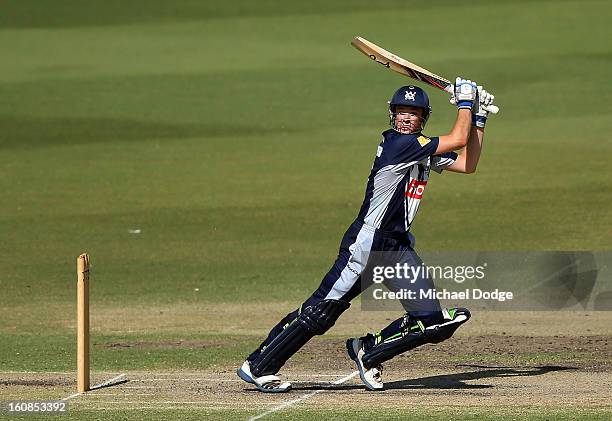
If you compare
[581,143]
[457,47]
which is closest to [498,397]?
[581,143]

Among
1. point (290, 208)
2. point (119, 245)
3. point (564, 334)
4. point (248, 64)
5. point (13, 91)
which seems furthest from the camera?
point (248, 64)

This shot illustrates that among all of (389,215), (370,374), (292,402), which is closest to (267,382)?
(292,402)

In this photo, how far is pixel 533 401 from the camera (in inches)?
380

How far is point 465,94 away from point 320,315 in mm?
1905

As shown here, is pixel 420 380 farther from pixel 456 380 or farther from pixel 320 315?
pixel 320 315

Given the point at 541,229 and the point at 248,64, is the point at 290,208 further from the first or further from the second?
the point at 248,64

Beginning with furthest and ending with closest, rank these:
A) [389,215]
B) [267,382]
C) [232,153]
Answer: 1. [232,153]
2. [267,382]
3. [389,215]

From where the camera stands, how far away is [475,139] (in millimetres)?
10211

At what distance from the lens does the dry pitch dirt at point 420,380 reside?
9.77m

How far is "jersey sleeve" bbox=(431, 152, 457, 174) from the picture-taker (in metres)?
10.2

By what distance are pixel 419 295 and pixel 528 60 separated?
2683cm

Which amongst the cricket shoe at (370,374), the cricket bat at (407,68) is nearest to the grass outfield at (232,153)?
the cricket shoe at (370,374)

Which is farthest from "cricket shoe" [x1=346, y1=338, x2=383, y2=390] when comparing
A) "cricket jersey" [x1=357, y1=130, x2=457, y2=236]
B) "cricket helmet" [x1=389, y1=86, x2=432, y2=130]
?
"cricket helmet" [x1=389, y1=86, x2=432, y2=130]

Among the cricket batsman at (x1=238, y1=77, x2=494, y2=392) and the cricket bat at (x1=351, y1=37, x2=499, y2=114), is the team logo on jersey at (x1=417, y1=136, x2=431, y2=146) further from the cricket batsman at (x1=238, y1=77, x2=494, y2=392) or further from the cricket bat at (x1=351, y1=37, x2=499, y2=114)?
the cricket bat at (x1=351, y1=37, x2=499, y2=114)
